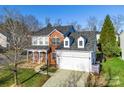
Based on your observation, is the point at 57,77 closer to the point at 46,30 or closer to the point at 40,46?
the point at 40,46

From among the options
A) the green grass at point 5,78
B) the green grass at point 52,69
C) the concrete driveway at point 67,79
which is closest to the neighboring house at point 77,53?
the green grass at point 52,69

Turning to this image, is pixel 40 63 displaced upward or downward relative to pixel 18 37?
downward

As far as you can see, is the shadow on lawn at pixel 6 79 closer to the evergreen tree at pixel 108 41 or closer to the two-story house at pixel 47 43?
the two-story house at pixel 47 43

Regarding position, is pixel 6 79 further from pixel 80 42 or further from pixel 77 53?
pixel 80 42

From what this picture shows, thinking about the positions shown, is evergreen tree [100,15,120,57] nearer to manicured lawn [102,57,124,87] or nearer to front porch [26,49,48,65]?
manicured lawn [102,57,124,87]

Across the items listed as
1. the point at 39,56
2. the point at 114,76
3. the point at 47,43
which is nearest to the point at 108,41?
the point at 47,43

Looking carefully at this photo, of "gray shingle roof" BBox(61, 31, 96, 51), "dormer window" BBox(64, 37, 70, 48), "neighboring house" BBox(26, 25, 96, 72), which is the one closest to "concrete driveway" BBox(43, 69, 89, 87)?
"neighboring house" BBox(26, 25, 96, 72)

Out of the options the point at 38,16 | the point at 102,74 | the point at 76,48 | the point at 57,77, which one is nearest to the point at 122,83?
the point at 102,74
